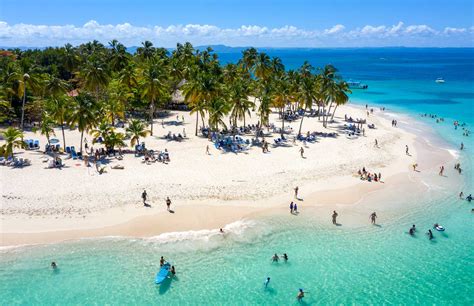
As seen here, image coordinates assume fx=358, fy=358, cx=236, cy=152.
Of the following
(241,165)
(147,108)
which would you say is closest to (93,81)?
(147,108)

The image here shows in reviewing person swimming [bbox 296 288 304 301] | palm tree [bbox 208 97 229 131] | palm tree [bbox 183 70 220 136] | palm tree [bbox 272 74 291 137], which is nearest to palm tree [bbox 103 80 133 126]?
palm tree [bbox 183 70 220 136]

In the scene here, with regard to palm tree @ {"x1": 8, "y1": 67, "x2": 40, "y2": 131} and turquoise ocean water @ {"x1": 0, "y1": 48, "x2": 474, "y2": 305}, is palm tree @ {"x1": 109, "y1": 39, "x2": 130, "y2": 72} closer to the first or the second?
palm tree @ {"x1": 8, "y1": 67, "x2": 40, "y2": 131}

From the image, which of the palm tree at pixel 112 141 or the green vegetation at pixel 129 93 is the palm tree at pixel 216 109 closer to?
the green vegetation at pixel 129 93

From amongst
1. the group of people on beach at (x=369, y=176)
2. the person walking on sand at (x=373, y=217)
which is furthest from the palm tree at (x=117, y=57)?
the person walking on sand at (x=373, y=217)

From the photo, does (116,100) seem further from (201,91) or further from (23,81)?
(201,91)

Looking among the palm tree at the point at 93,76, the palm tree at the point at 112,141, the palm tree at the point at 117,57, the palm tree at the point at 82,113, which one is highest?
the palm tree at the point at 117,57

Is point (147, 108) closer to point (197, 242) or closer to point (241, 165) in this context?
point (241, 165)

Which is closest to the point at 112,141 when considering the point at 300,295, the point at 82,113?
the point at 82,113
